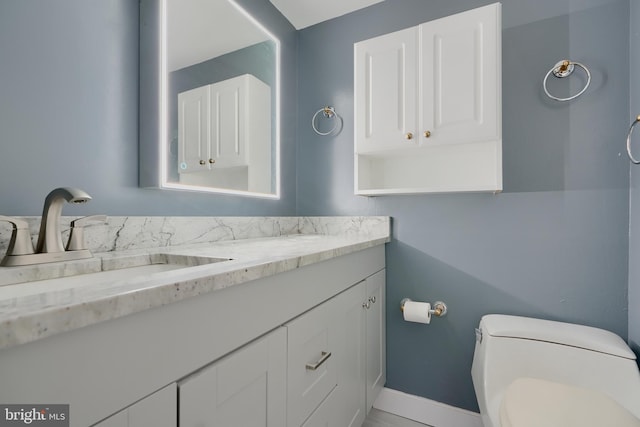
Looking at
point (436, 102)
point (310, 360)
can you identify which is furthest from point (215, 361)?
point (436, 102)

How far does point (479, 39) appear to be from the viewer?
1277mm

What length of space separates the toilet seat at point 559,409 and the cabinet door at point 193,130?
4.45 ft

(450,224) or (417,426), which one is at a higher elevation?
(450,224)

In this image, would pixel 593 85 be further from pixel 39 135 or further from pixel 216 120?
pixel 39 135

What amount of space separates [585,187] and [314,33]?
1.69 m

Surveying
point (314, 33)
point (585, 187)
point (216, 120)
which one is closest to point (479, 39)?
point (585, 187)

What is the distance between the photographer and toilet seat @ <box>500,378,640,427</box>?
78 centimetres

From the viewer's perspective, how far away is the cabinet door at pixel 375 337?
1.40 m

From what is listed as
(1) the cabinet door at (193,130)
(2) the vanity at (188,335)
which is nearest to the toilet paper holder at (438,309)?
(2) the vanity at (188,335)

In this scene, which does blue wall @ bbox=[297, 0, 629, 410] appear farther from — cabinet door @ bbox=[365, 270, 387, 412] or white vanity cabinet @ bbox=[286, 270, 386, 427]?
white vanity cabinet @ bbox=[286, 270, 386, 427]

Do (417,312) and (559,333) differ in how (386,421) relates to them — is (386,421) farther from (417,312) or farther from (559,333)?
(559,333)

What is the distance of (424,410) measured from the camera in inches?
61.3

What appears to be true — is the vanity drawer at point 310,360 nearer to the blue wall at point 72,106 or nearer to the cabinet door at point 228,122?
the blue wall at point 72,106

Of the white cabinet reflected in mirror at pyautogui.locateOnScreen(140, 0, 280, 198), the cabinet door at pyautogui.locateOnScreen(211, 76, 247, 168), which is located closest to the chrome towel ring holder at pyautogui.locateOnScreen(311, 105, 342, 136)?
the white cabinet reflected in mirror at pyautogui.locateOnScreen(140, 0, 280, 198)
